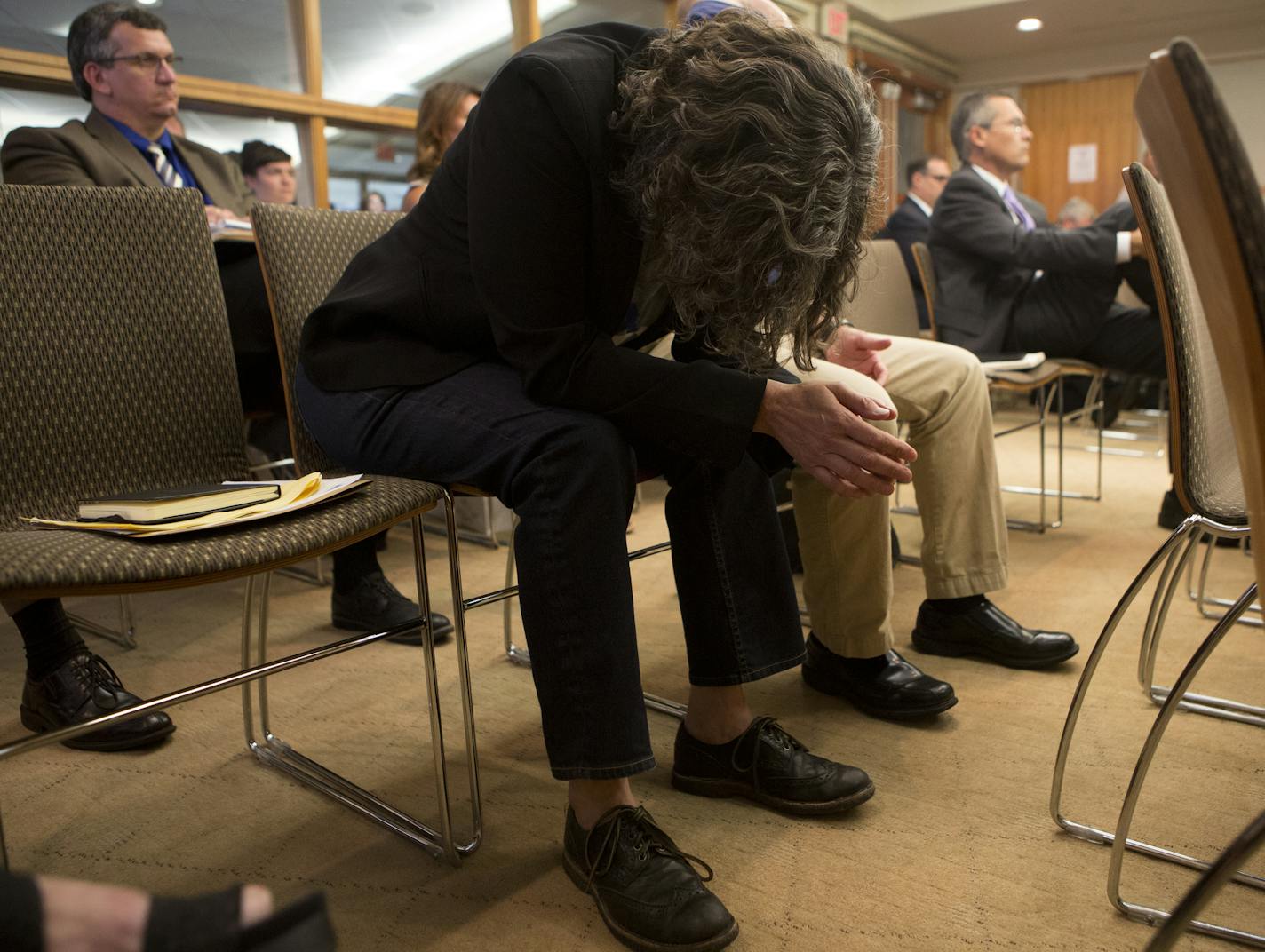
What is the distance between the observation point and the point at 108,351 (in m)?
1.25

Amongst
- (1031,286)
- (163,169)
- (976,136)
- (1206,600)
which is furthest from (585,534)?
(976,136)

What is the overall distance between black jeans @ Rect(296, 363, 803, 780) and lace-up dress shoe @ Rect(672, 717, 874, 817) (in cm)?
11

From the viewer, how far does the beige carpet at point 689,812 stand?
1.05 meters

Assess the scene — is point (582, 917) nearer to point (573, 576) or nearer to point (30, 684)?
point (573, 576)

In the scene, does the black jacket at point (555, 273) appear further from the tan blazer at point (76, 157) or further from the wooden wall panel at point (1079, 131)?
the wooden wall panel at point (1079, 131)

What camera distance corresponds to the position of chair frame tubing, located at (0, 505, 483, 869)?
0.91 meters

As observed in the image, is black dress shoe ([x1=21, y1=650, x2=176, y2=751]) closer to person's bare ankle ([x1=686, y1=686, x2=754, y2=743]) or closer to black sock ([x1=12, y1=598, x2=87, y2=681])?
black sock ([x1=12, y1=598, x2=87, y2=681])

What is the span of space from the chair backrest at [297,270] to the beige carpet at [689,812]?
1.53 feet

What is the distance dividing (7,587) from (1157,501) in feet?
10.3

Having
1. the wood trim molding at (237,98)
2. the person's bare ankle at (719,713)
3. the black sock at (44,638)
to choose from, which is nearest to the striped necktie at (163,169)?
the wood trim molding at (237,98)

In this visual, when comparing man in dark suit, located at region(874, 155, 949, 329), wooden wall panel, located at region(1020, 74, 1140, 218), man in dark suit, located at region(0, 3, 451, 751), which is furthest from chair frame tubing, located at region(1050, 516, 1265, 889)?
wooden wall panel, located at region(1020, 74, 1140, 218)

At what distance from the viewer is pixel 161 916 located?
433 mm

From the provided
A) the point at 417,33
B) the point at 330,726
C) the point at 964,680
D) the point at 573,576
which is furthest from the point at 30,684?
the point at 417,33

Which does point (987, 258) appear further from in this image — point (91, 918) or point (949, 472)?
point (91, 918)
